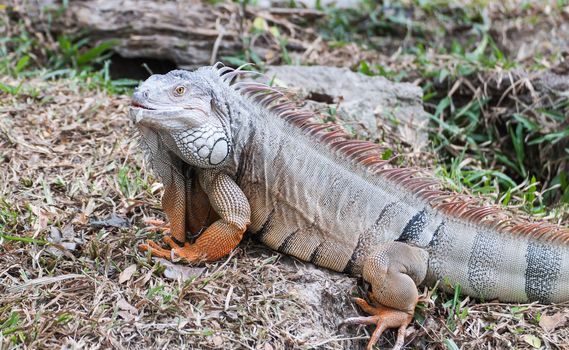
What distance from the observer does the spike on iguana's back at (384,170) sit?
5.21m

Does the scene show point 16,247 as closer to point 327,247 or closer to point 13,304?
point 13,304

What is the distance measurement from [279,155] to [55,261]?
5.75 feet

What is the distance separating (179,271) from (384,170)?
65.3 inches

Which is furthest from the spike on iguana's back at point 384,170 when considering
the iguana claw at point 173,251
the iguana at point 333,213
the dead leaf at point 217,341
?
the dead leaf at point 217,341

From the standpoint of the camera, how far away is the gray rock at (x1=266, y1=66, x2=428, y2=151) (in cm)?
732

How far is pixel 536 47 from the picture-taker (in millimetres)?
9461

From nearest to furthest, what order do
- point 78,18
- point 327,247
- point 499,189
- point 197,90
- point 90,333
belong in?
1. point 90,333
2. point 197,90
3. point 327,247
4. point 499,189
5. point 78,18

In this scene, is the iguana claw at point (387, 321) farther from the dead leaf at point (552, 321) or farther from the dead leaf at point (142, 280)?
the dead leaf at point (142, 280)

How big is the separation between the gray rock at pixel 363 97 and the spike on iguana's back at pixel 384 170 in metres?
1.73

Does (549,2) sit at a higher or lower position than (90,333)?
higher

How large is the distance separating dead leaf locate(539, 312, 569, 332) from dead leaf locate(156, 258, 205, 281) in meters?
2.44

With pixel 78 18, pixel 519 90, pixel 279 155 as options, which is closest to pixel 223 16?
pixel 78 18

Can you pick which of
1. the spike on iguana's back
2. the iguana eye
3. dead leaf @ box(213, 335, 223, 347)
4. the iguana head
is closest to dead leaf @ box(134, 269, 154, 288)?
dead leaf @ box(213, 335, 223, 347)

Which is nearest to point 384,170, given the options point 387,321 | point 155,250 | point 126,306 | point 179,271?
point 387,321
